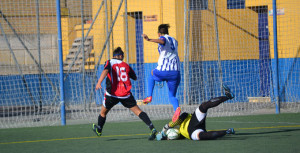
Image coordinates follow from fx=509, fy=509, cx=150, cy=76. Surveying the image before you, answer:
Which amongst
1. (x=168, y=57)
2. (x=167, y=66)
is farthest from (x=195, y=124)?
(x=168, y=57)

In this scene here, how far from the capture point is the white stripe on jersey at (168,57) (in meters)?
10.2

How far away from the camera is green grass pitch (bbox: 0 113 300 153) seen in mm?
7820

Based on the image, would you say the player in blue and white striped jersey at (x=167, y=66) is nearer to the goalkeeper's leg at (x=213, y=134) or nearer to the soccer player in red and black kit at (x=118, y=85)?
the soccer player in red and black kit at (x=118, y=85)

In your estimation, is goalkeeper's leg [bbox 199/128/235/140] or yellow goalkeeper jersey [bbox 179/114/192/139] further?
yellow goalkeeper jersey [bbox 179/114/192/139]

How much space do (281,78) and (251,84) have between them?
1770 millimetres

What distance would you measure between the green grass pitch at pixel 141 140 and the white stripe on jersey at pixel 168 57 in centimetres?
144

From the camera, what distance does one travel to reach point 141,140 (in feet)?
30.2

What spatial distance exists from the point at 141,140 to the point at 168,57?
1.92 metres

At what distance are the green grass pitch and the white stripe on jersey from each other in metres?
1.44

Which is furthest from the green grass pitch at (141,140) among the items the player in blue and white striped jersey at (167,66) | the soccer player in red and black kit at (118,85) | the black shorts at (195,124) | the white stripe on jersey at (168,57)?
the white stripe on jersey at (168,57)

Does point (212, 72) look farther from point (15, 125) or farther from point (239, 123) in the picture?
point (15, 125)

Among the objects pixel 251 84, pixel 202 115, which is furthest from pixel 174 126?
pixel 251 84

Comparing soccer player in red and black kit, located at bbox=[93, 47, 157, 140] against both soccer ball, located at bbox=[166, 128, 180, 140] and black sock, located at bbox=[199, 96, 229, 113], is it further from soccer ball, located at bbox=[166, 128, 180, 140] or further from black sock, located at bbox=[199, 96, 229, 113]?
black sock, located at bbox=[199, 96, 229, 113]

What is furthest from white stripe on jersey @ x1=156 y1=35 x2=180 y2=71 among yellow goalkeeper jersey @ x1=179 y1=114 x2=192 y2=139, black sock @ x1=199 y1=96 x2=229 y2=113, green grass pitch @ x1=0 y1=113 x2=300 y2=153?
black sock @ x1=199 y1=96 x2=229 y2=113
